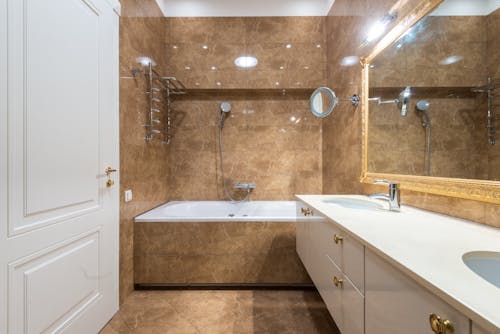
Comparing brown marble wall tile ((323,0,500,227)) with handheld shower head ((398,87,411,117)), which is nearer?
handheld shower head ((398,87,411,117))

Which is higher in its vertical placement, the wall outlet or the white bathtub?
the wall outlet

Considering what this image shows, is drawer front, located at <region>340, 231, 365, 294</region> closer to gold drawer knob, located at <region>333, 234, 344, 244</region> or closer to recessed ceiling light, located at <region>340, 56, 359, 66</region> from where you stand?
gold drawer knob, located at <region>333, 234, 344, 244</region>

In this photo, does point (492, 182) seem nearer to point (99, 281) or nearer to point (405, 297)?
point (405, 297)

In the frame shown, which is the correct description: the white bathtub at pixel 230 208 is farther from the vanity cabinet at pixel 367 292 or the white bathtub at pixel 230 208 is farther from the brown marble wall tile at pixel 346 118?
the vanity cabinet at pixel 367 292

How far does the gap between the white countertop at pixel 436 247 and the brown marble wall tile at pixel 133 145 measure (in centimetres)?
157

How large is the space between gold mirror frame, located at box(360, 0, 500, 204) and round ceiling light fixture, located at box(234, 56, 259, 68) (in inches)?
51.2

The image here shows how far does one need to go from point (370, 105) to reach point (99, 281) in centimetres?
237

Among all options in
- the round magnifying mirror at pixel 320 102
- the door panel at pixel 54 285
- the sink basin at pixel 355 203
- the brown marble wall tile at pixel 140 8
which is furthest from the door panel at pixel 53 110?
the round magnifying mirror at pixel 320 102

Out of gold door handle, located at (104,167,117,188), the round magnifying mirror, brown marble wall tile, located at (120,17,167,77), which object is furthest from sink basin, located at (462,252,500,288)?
brown marble wall tile, located at (120,17,167,77)

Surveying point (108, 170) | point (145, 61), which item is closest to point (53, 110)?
point (108, 170)

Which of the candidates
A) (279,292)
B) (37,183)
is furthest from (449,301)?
(279,292)

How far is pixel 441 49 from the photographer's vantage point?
1105 millimetres

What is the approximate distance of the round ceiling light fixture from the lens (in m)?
2.68

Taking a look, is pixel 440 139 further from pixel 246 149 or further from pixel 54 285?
pixel 54 285
